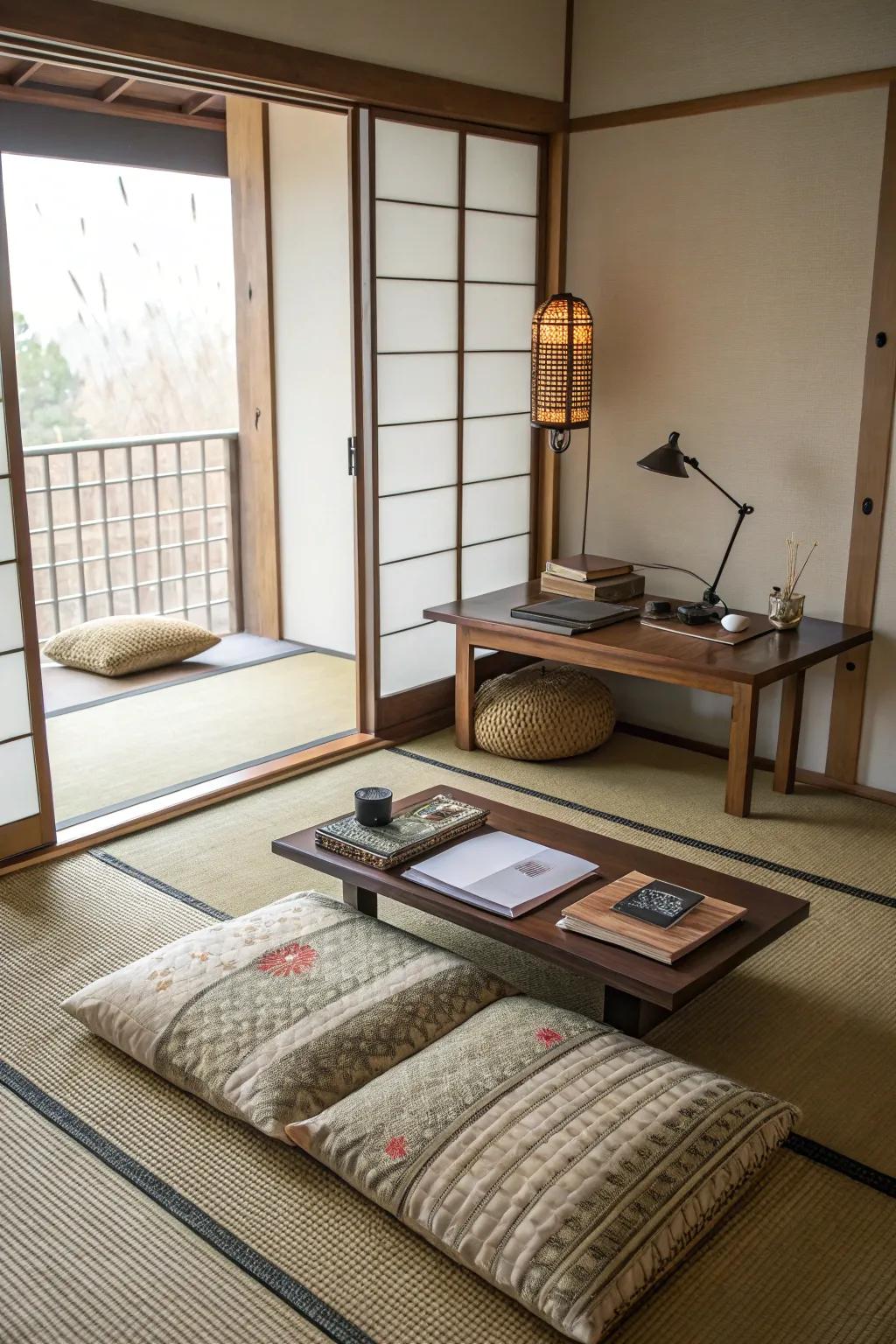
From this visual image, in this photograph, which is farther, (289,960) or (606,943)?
(289,960)

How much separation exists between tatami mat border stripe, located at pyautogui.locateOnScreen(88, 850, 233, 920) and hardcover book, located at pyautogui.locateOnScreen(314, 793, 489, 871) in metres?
0.46

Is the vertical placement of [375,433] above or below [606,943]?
above

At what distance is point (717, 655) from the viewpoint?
12.1 feet

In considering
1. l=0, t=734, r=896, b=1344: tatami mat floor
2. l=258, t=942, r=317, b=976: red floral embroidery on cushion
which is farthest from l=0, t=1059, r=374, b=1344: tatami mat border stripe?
l=258, t=942, r=317, b=976: red floral embroidery on cushion

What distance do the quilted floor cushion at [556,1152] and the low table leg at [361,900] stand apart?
60cm

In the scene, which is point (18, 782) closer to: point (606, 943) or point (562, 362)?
point (606, 943)

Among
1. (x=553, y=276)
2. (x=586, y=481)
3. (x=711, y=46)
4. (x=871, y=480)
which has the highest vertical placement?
(x=711, y=46)

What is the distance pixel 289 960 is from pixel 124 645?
3007mm

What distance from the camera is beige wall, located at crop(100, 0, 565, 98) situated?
3369 mm

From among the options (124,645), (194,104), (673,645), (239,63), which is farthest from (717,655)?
(194,104)

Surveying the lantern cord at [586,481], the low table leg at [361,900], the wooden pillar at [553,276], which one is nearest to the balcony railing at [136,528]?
the wooden pillar at [553,276]

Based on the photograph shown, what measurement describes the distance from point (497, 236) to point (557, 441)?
0.79 m

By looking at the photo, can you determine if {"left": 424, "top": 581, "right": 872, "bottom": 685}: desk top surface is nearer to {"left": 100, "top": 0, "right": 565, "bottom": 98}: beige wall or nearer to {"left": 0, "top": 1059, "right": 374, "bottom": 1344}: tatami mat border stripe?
{"left": 100, "top": 0, "right": 565, "bottom": 98}: beige wall

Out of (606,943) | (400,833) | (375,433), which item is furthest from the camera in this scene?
(375,433)
